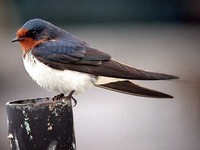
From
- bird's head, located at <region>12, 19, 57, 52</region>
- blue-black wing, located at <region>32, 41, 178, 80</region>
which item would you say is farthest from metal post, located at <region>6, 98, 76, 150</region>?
bird's head, located at <region>12, 19, 57, 52</region>

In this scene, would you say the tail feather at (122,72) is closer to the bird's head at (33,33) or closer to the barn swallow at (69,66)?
the barn swallow at (69,66)

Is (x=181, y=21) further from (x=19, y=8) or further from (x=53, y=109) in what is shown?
(x=53, y=109)

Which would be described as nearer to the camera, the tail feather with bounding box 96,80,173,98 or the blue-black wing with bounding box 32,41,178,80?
the tail feather with bounding box 96,80,173,98

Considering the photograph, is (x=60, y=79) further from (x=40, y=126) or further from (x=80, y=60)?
(x=40, y=126)

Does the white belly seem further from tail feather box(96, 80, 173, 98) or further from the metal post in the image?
the metal post

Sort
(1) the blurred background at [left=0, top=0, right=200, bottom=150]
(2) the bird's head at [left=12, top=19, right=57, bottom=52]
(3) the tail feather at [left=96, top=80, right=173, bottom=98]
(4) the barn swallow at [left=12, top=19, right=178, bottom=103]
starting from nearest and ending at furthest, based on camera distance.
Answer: (3) the tail feather at [left=96, top=80, right=173, bottom=98] → (4) the barn swallow at [left=12, top=19, right=178, bottom=103] → (2) the bird's head at [left=12, top=19, right=57, bottom=52] → (1) the blurred background at [left=0, top=0, right=200, bottom=150]

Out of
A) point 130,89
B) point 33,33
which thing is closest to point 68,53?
point 33,33
